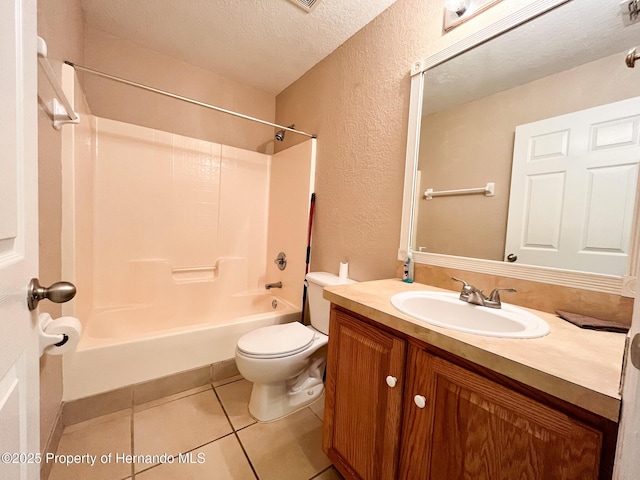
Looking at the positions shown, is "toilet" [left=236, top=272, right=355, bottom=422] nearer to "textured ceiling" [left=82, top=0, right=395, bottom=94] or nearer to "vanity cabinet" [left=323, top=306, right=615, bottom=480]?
"vanity cabinet" [left=323, top=306, right=615, bottom=480]

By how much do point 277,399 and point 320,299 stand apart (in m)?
0.61

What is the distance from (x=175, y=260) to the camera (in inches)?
79.7

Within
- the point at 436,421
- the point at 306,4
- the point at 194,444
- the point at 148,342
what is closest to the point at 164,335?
the point at 148,342

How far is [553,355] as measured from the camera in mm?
532

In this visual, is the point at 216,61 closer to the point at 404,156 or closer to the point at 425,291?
the point at 404,156

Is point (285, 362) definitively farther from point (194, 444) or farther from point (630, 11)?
point (630, 11)

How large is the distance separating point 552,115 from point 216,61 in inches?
87.3

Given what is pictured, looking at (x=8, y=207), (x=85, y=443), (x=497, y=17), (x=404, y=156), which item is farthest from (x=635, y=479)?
(x=85, y=443)

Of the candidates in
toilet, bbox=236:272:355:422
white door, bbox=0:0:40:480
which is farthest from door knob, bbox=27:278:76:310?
toilet, bbox=236:272:355:422

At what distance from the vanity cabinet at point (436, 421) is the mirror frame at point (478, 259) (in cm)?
48

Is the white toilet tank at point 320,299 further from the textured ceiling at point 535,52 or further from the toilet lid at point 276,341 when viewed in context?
the textured ceiling at point 535,52

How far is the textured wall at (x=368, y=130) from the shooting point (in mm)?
1269

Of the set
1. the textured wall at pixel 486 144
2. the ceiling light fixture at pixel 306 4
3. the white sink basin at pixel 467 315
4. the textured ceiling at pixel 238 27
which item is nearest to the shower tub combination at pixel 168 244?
the textured ceiling at pixel 238 27

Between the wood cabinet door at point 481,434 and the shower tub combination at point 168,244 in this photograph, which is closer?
the wood cabinet door at point 481,434
